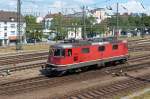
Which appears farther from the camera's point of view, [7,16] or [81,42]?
[7,16]

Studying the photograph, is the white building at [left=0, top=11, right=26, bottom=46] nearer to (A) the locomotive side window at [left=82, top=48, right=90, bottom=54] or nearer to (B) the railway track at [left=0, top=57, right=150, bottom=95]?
(A) the locomotive side window at [left=82, top=48, right=90, bottom=54]

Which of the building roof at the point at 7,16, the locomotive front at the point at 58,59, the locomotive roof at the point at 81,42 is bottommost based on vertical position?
the locomotive front at the point at 58,59

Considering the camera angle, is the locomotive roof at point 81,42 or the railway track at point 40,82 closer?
the railway track at point 40,82

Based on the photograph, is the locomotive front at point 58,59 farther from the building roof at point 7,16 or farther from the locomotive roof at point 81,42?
the building roof at point 7,16

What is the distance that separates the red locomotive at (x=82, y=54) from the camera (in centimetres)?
2956

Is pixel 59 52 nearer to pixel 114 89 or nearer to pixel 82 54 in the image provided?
pixel 82 54

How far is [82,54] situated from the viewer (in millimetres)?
31453

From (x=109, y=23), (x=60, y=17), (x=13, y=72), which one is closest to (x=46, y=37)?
(x=60, y=17)

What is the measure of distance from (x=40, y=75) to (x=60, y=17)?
270 feet

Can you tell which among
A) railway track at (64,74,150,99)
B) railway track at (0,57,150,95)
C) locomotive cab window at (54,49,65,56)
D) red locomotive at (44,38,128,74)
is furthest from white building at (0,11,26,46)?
railway track at (64,74,150,99)

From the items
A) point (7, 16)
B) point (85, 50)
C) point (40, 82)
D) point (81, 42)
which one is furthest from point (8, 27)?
point (40, 82)

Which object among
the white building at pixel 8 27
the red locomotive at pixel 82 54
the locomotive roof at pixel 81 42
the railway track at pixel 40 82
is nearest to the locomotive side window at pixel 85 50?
the red locomotive at pixel 82 54

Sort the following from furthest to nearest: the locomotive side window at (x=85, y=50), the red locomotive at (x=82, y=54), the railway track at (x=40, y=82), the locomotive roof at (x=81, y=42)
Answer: the locomotive side window at (x=85, y=50), the locomotive roof at (x=81, y=42), the red locomotive at (x=82, y=54), the railway track at (x=40, y=82)

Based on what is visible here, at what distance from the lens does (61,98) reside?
2144cm
